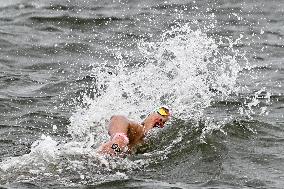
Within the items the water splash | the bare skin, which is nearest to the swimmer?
the bare skin

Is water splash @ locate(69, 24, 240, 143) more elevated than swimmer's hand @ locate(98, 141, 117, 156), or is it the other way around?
water splash @ locate(69, 24, 240, 143)

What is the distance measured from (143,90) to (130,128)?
2.94m

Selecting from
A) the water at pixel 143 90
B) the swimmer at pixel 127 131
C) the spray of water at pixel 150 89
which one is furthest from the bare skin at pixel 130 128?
the spray of water at pixel 150 89

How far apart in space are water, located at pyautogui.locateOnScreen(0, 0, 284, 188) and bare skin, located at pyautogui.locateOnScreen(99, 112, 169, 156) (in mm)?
200

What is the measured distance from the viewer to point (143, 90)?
13.9 m

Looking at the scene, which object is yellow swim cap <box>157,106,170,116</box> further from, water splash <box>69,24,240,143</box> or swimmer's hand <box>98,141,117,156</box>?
swimmer's hand <box>98,141,117,156</box>

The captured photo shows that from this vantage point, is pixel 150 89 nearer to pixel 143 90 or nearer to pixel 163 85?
pixel 143 90

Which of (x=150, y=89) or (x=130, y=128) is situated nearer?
(x=130, y=128)

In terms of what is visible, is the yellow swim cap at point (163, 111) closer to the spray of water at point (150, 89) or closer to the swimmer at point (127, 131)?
the swimmer at point (127, 131)

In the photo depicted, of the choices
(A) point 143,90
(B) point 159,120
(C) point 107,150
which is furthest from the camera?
(A) point 143,90

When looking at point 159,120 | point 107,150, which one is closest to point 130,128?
point 159,120

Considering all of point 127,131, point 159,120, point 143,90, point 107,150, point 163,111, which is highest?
point 143,90

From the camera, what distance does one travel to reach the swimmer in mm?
10320

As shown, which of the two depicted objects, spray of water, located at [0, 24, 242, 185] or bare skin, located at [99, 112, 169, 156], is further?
spray of water, located at [0, 24, 242, 185]
